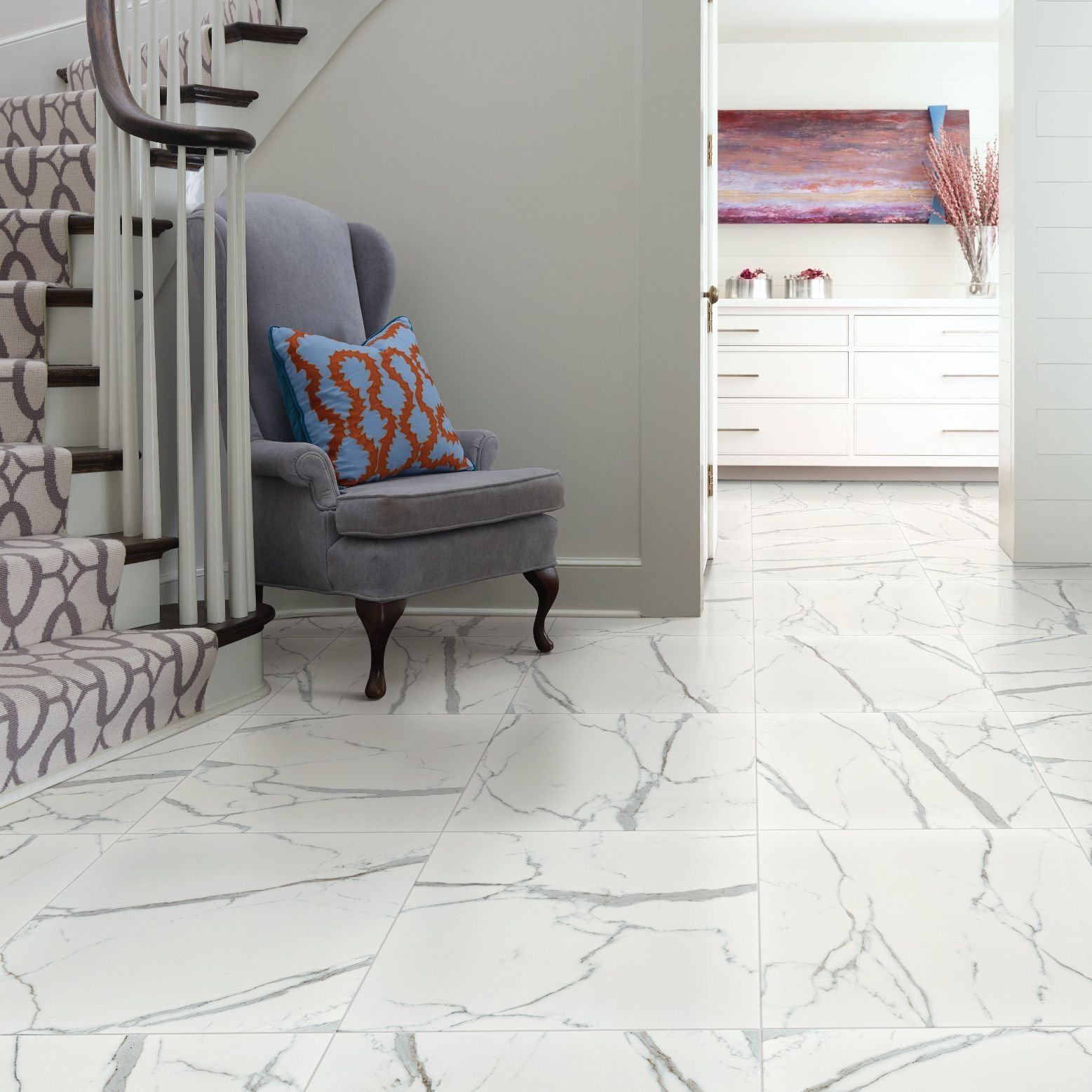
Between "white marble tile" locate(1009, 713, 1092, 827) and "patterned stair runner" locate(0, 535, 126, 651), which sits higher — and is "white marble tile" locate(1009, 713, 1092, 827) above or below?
below

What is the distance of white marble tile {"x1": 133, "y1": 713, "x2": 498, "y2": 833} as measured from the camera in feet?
5.99

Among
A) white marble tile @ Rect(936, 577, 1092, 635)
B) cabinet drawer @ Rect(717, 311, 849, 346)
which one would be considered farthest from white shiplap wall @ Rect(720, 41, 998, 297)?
white marble tile @ Rect(936, 577, 1092, 635)

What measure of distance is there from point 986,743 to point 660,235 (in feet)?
5.39

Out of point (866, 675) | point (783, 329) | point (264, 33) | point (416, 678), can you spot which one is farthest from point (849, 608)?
point (783, 329)

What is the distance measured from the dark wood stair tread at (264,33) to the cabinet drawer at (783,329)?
3197 millimetres

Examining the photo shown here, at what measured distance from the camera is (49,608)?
219 centimetres

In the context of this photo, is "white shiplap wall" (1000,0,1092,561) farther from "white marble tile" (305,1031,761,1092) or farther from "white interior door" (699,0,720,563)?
"white marble tile" (305,1031,761,1092)

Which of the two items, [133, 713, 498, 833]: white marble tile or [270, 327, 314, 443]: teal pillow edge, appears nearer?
[133, 713, 498, 833]: white marble tile

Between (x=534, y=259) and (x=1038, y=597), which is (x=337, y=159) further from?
(x=1038, y=597)

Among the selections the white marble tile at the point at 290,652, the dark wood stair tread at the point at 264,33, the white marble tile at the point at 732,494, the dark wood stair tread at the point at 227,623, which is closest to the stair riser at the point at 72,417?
the dark wood stair tread at the point at 227,623

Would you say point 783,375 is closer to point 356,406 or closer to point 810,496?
point 810,496

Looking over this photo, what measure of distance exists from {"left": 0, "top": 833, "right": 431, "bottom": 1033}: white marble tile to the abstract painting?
532 cm

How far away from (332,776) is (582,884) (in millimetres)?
617

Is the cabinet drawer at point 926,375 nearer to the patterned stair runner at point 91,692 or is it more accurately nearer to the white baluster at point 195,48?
the white baluster at point 195,48
